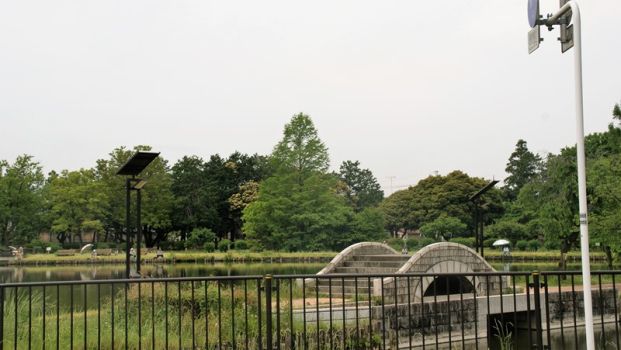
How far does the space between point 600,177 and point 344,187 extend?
1943 inches

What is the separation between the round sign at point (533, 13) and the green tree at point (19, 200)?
46567mm

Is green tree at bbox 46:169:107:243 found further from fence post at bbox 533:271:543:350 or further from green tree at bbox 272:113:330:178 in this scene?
fence post at bbox 533:271:543:350

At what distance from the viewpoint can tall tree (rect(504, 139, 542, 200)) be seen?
5828 cm

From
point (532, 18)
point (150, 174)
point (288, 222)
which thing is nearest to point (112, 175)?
point (150, 174)

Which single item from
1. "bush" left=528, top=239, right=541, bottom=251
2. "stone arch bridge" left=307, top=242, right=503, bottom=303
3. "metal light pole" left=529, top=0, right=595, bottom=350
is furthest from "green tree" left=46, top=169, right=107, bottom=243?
"metal light pole" left=529, top=0, right=595, bottom=350

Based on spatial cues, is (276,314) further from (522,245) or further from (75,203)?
(75,203)

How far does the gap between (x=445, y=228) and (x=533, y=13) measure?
4539cm

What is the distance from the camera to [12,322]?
8.43 m

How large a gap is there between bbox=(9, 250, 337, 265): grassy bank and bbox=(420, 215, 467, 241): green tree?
11482mm

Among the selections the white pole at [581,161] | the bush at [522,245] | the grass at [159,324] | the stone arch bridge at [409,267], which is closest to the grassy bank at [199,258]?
the bush at [522,245]

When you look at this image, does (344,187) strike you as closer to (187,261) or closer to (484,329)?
(187,261)

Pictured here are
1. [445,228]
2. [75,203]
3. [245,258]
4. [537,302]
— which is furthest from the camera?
[445,228]

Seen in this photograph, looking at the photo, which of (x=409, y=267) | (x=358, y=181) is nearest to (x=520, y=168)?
(x=358, y=181)

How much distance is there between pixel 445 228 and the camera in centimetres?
4966
